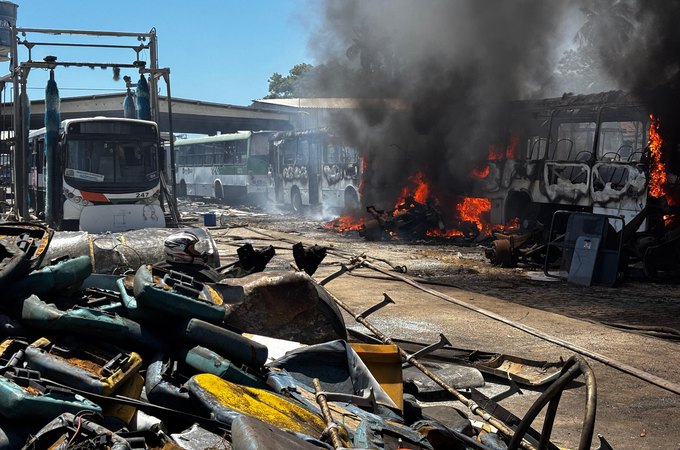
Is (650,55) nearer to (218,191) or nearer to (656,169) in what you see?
(656,169)

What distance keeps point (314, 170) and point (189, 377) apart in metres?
22.3

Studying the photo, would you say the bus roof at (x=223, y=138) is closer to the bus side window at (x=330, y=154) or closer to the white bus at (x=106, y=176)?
the bus side window at (x=330, y=154)

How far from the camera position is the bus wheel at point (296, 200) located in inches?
1112

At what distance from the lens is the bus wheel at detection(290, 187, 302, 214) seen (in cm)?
2825

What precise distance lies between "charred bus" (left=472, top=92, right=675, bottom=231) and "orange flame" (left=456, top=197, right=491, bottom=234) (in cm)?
79

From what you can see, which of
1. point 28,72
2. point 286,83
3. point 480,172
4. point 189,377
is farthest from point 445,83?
point 286,83

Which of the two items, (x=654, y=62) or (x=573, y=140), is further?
(x=654, y=62)

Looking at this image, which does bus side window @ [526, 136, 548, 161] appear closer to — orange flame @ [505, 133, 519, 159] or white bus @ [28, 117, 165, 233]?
orange flame @ [505, 133, 519, 159]

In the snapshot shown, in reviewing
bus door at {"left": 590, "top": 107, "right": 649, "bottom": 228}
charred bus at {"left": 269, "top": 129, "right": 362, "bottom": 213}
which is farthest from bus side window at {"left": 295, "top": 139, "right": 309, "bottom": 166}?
bus door at {"left": 590, "top": 107, "right": 649, "bottom": 228}

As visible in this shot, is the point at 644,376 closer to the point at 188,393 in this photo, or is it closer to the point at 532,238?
the point at 188,393

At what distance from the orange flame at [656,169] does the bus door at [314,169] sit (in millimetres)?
14063

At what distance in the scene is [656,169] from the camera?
44.2 feet

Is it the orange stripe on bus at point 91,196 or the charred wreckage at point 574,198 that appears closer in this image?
the charred wreckage at point 574,198

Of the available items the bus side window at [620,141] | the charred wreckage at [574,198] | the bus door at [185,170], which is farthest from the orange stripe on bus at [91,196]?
Result: the bus door at [185,170]
